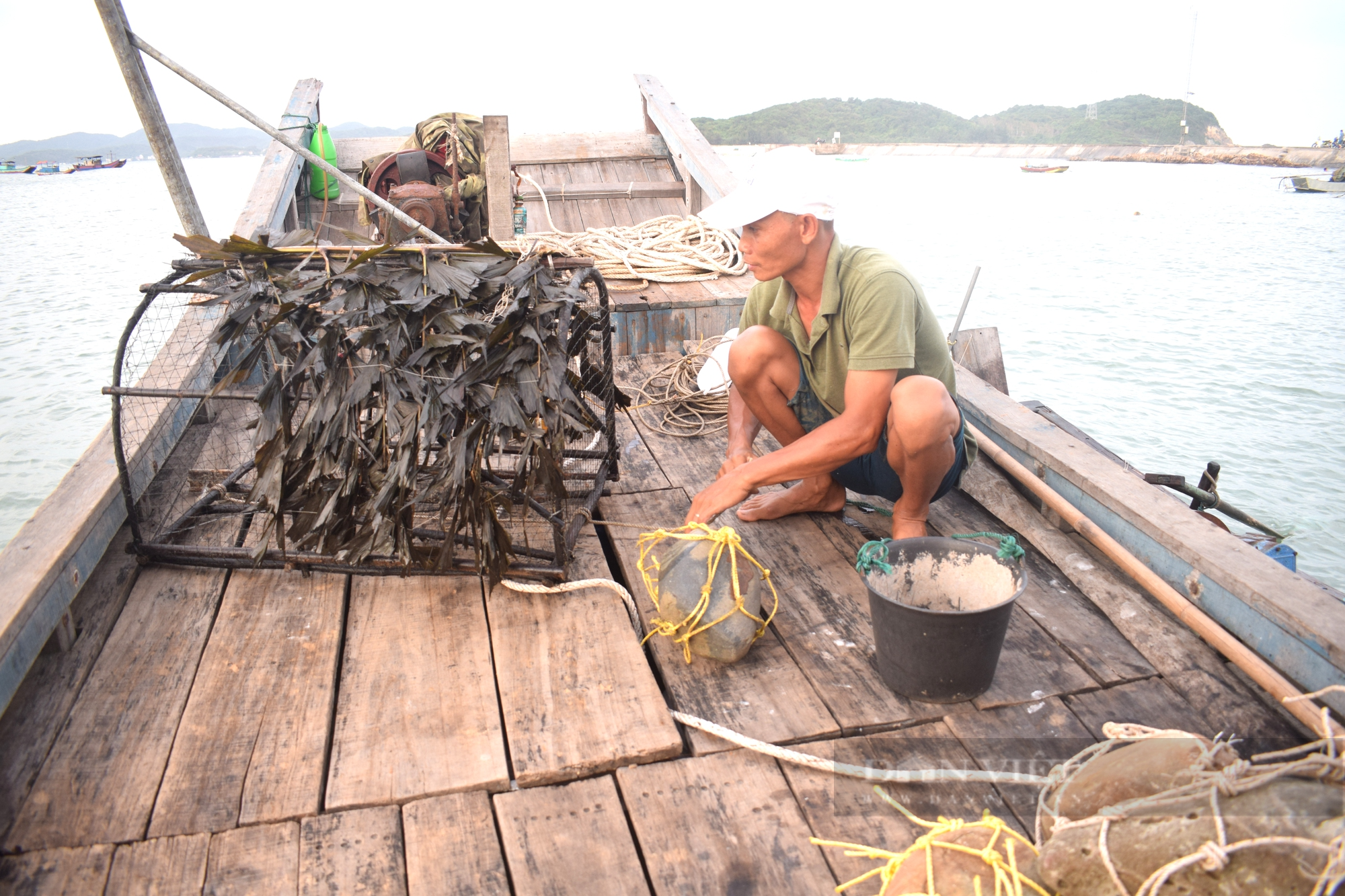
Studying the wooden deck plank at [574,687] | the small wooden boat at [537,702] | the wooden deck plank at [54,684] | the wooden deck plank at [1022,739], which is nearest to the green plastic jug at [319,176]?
the small wooden boat at [537,702]

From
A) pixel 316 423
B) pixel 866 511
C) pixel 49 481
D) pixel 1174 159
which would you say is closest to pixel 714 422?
pixel 866 511

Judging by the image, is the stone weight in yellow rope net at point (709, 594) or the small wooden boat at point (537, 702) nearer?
the small wooden boat at point (537, 702)

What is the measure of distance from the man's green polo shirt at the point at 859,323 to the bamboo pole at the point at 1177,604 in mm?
197

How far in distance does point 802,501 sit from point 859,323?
27.8 inches

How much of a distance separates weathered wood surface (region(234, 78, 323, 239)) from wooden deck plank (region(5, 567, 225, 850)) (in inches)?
98.2

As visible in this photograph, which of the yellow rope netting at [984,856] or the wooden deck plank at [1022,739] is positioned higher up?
the yellow rope netting at [984,856]

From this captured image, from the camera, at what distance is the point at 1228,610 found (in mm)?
1968

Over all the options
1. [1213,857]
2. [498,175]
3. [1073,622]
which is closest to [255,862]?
[1213,857]

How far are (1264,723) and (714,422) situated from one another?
2105 mm

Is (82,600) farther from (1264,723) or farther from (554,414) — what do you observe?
(1264,723)

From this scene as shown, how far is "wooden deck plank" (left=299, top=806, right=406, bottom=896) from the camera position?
1448mm

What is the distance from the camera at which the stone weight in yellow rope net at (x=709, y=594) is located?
1.94 m

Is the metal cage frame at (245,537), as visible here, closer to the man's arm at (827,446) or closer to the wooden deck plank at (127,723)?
the wooden deck plank at (127,723)

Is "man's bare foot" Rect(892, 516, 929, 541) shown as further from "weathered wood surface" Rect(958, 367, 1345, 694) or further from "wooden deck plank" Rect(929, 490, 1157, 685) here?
"weathered wood surface" Rect(958, 367, 1345, 694)
